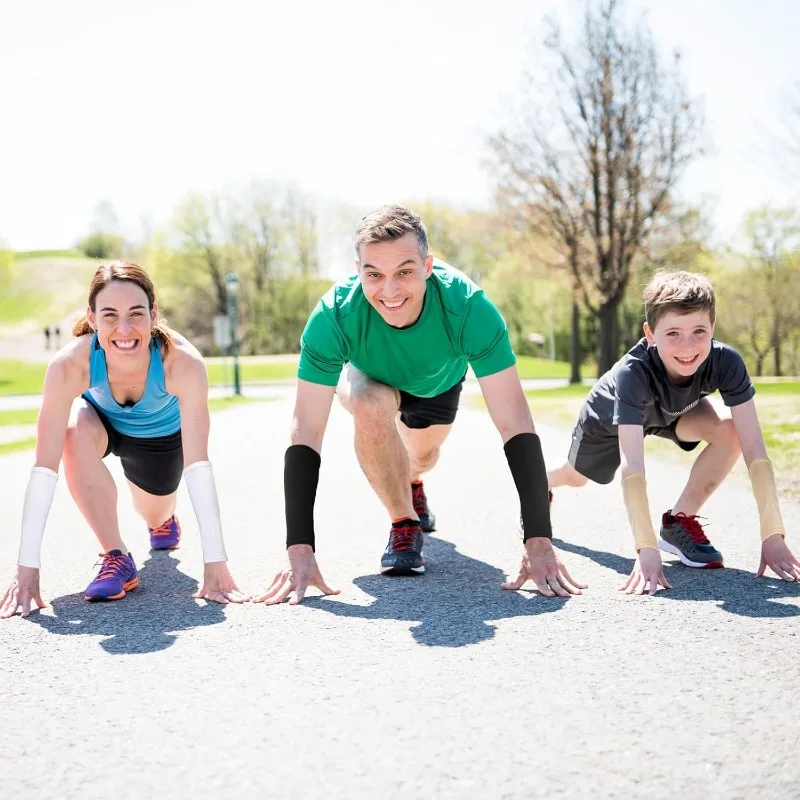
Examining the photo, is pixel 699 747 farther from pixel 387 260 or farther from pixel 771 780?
pixel 387 260

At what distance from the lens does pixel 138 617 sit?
12.0ft

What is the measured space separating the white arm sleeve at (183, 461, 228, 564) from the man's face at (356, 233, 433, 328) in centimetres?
104

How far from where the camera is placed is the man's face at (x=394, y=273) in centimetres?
392

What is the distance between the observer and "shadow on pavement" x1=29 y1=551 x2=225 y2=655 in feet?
10.8

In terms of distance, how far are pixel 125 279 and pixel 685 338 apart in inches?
97.1

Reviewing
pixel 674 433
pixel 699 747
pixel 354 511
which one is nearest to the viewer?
pixel 699 747

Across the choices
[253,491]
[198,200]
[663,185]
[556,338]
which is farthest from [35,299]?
[253,491]

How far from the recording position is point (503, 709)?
249 cm

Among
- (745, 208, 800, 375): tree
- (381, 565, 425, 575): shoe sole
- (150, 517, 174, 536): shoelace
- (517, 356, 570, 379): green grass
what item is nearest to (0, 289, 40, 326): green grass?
(517, 356, 570, 379): green grass

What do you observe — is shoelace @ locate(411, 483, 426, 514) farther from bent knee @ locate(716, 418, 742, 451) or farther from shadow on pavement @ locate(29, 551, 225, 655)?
bent knee @ locate(716, 418, 742, 451)

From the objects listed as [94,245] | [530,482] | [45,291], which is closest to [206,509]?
[530,482]

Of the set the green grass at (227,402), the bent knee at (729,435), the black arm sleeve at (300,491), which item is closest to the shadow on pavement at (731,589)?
the bent knee at (729,435)

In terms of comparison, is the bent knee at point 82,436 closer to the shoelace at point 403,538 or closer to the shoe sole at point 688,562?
Result: the shoelace at point 403,538

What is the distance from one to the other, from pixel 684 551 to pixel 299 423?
73.7 inches
